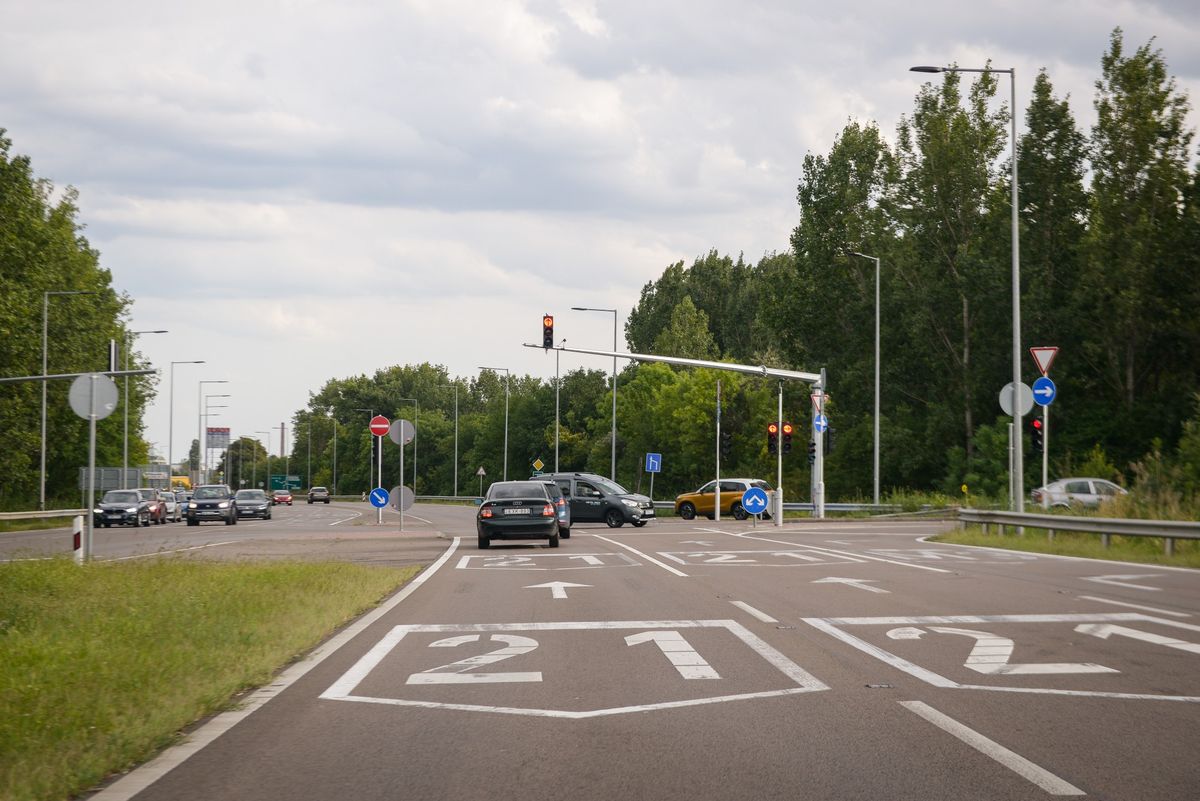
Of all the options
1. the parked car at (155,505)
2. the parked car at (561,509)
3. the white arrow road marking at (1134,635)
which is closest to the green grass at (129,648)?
the white arrow road marking at (1134,635)

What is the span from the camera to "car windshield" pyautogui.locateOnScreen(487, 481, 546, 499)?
29.5 m

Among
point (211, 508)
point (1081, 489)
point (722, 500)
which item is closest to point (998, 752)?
point (1081, 489)

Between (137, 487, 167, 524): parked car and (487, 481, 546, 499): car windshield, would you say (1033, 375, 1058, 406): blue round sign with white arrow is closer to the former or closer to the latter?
(487, 481, 546, 499): car windshield

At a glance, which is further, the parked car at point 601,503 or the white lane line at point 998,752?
the parked car at point 601,503

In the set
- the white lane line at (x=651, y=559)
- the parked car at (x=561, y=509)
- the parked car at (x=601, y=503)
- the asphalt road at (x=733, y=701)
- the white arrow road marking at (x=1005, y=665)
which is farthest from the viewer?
the parked car at (x=601, y=503)

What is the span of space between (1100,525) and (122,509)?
41.4m

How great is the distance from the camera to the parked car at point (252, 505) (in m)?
62.1

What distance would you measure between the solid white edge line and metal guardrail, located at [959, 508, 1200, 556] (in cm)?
1406

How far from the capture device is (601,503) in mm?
47656

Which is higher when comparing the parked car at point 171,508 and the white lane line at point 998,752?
the white lane line at point 998,752

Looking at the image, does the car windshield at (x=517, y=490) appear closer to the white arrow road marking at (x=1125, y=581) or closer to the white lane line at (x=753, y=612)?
the white arrow road marking at (x=1125, y=581)

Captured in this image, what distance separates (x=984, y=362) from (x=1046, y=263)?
17.5 ft

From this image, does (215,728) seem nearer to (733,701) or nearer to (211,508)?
(733,701)

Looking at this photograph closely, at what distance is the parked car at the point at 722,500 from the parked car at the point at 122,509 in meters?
23.0
